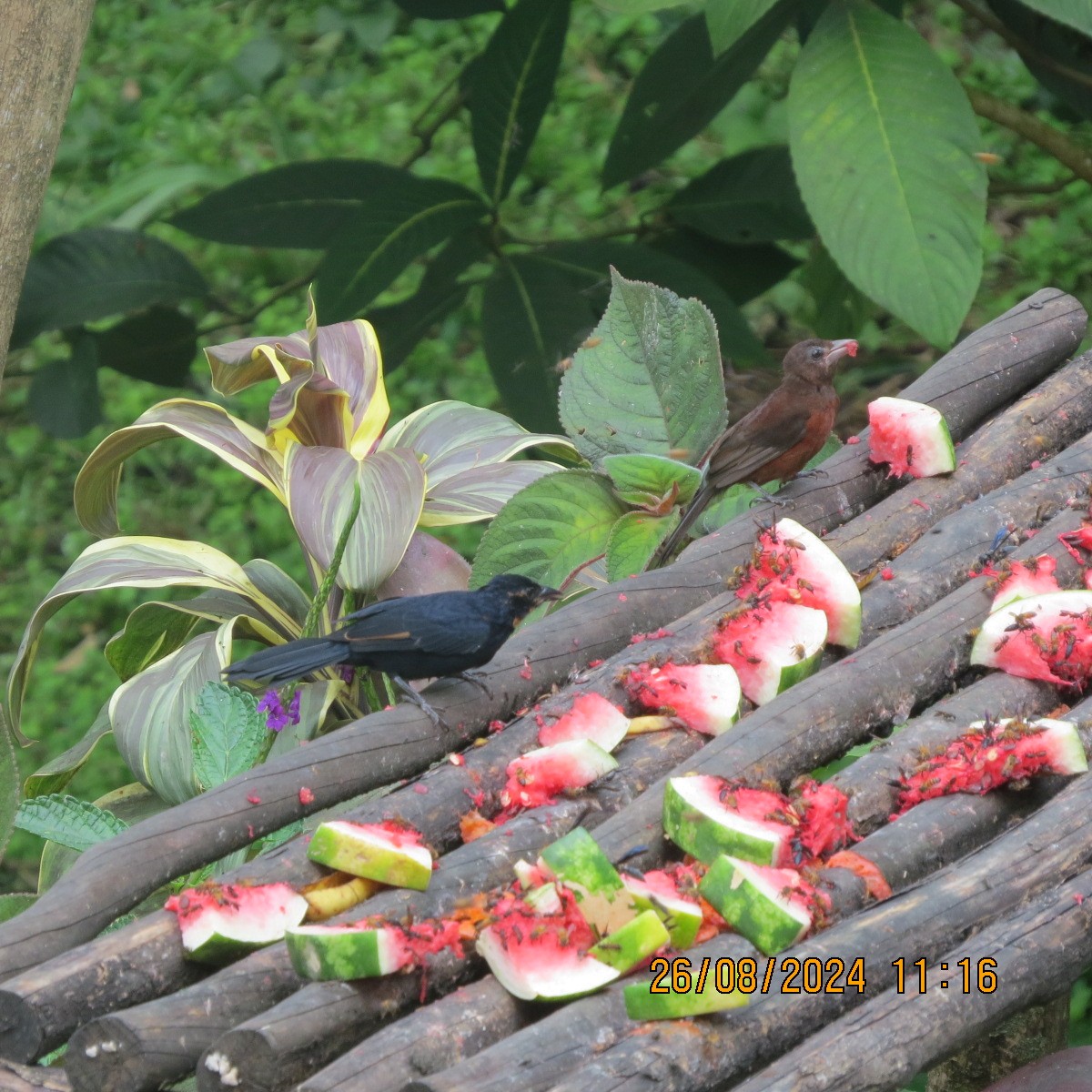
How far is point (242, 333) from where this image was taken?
309 inches

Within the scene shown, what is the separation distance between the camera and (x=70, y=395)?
5.39 metres

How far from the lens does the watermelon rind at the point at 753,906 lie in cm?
150

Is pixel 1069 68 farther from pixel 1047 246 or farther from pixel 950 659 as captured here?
pixel 950 659

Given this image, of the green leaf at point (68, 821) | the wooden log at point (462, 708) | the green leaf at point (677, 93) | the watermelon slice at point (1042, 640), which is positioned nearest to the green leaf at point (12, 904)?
the green leaf at point (68, 821)

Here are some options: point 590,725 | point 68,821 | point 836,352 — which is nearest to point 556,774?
point 590,725

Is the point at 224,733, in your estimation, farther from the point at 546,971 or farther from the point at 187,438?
the point at 546,971

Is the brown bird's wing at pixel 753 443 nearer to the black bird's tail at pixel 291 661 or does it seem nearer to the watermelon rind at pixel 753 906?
the black bird's tail at pixel 291 661

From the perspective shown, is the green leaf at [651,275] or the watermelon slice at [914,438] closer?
the watermelon slice at [914,438]

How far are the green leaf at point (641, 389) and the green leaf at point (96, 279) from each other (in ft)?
9.86

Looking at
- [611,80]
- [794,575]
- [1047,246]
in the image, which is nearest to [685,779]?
[794,575]

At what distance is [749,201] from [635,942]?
13.2 feet

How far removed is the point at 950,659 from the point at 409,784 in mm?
801

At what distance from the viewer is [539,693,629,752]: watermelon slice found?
6.29 ft

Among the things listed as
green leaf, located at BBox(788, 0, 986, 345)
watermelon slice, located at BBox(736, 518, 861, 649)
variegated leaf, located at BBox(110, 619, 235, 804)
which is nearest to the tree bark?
variegated leaf, located at BBox(110, 619, 235, 804)
